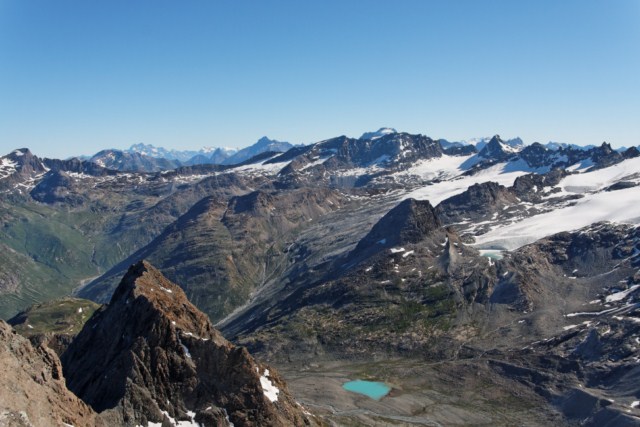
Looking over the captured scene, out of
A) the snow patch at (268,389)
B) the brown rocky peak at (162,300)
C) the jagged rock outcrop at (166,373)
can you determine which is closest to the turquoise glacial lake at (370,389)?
the jagged rock outcrop at (166,373)

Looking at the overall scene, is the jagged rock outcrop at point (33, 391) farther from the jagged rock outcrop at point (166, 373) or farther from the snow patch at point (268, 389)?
the snow patch at point (268, 389)

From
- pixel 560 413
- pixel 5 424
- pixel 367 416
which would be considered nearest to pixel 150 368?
pixel 5 424

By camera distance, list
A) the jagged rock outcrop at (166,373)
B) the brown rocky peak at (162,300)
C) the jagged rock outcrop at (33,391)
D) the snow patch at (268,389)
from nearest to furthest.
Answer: the jagged rock outcrop at (33,391) → the jagged rock outcrop at (166,373) → the snow patch at (268,389) → the brown rocky peak at (162,300)

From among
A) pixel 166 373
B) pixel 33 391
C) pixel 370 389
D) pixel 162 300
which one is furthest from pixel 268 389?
pixel 370 389

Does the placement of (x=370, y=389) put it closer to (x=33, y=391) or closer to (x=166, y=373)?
(x=166, y=373)

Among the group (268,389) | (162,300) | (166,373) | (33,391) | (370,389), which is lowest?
(370,389)

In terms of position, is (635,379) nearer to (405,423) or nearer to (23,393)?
(405,423)

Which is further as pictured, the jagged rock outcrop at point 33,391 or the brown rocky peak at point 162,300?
the brown rocky peak at point 162,300

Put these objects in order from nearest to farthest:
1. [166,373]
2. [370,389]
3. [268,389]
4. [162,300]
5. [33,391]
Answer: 1. [33,391]
2. [166,373]
3. [268,389]
4. [162,300]
5. [370,389]
